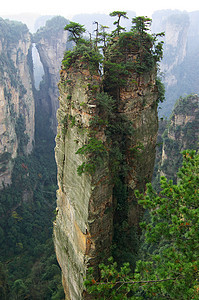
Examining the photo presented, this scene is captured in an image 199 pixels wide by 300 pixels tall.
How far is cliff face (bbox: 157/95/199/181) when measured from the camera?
30.1 meters

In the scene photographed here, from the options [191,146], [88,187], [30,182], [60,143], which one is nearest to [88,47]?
[60,143]

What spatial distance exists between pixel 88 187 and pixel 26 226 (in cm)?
2843

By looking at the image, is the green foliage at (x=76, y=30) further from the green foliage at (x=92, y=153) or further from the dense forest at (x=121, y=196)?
the green foliage at (x=92, y=153)

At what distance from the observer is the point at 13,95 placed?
4406 cm

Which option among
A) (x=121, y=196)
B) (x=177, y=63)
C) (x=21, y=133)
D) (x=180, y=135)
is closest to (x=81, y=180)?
(x=121, y=196)

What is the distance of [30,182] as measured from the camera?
43.5 m

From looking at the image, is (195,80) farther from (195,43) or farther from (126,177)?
(126,177)

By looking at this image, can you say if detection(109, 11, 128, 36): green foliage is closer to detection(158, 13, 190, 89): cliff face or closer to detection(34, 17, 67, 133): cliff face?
detection(34, 17, 67, 133): cliff face

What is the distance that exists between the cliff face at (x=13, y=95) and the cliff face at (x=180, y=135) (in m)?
23.0

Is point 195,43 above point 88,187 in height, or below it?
above

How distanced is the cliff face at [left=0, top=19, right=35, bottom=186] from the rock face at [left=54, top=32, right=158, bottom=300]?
27506mm

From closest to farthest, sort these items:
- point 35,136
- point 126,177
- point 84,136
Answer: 1. point 84,136
2. point 126,177
3. point 35,136

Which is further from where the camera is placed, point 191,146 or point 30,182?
point 30,182

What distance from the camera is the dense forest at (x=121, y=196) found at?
6.41 metres
